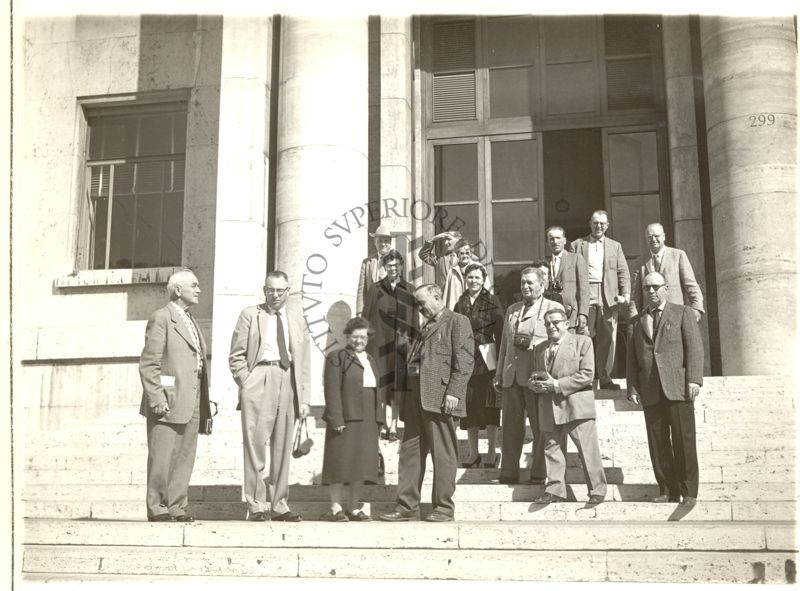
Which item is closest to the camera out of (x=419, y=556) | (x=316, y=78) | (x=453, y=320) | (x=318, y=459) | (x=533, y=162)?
(x=419, y=556)

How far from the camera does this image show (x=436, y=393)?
7.70m

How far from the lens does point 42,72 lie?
14.5 metres

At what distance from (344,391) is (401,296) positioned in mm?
1894

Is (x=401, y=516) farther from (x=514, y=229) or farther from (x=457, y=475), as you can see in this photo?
(x=514, y=229)

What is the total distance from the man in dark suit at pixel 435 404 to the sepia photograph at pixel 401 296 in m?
0.03

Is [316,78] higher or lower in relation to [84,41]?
lower

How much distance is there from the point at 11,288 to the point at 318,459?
3.56 meters

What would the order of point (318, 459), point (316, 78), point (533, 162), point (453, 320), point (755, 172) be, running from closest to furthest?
point (453, 320)
point (318, 459)
point (755, 172)
point (316, 78)
point (533, 162)

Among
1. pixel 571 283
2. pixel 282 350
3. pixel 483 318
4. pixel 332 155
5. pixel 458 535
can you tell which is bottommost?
pixel 458 535

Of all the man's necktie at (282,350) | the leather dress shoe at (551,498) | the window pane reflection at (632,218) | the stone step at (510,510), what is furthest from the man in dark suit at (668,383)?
the window pane reflection at (632,218)

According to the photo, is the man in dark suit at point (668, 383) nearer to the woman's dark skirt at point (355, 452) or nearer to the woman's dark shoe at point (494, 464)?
the woman's dark shoe at point (494, 464)

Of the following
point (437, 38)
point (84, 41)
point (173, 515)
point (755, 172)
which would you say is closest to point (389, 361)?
point (173, 515)

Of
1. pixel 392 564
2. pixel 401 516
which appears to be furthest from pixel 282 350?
pixel 392 564

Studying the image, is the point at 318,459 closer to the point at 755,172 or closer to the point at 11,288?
the point at 11,288
